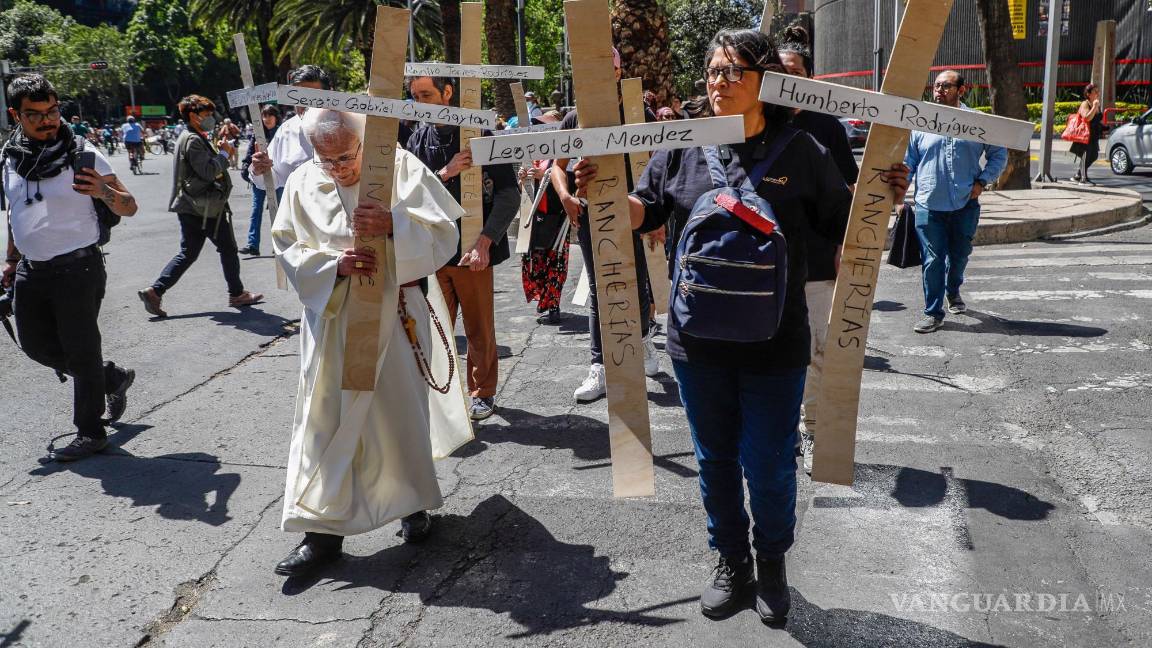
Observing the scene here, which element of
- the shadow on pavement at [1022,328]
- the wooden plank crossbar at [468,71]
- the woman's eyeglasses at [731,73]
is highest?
the wooden plank crossbar at [468,71]

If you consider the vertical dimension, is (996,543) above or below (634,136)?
below

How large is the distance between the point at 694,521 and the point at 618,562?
487 millimetres

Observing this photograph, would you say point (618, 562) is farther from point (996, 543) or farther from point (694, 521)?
point (996, 543)

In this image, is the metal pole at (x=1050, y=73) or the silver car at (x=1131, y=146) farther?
the silver car at (x=1131, y=146)

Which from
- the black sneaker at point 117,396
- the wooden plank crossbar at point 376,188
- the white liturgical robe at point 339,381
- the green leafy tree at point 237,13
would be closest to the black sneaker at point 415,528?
the white liturgical robe at point 339,381

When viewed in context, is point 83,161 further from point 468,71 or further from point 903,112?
point 903,112

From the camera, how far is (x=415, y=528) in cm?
406

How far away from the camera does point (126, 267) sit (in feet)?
37.3

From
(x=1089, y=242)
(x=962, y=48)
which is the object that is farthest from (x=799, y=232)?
(x=962, y=48)

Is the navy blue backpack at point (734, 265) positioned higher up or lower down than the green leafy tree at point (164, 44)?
lower down

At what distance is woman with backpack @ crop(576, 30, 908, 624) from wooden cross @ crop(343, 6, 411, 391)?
869 millimetres

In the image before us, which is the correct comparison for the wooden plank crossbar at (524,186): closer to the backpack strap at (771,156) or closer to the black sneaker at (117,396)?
the black sneaker at (117,396)

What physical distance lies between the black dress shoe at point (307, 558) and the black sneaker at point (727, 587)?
148 centimetres

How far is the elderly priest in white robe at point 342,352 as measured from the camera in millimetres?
3775
